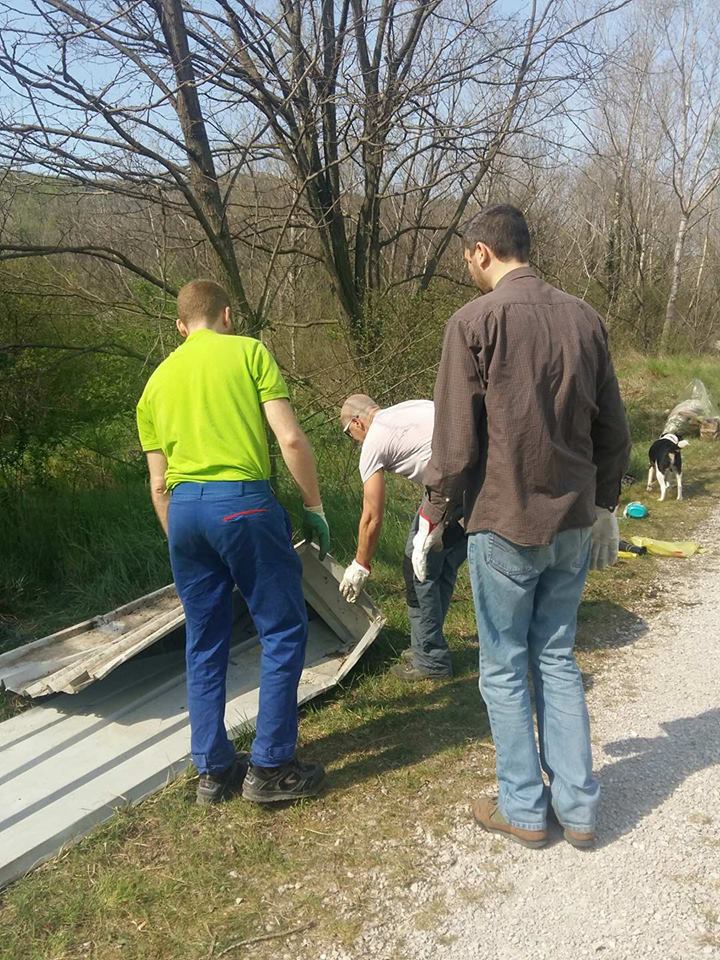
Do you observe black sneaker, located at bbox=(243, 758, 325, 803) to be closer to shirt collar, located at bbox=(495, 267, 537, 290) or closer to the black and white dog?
shirt collar, located at bbox=(495, 267, 537, 290)

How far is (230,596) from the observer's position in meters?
3.07

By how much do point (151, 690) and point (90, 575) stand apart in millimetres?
2013

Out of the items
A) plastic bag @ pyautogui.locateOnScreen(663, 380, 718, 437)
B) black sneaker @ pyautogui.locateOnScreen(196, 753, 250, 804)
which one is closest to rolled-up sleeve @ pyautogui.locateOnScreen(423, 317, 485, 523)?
black sneaker @ pyautogui.locateOnScreen(196, 753, 250, 804)

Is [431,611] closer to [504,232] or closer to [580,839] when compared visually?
[580,839]

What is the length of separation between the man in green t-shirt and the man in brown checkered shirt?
0.65 meters

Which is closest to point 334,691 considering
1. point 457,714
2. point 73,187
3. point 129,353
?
point 457,714

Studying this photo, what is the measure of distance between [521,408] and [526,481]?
24 centimetres

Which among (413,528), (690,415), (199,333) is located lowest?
(690,415)

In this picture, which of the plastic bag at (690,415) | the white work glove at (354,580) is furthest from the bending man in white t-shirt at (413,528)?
the plastic bag at (690,415)

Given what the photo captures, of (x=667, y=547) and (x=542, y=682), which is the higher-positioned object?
(x=542, y=682)

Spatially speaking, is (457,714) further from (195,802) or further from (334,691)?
(195,802)

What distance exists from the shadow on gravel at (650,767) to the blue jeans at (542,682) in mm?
275

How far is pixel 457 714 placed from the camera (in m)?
3.80

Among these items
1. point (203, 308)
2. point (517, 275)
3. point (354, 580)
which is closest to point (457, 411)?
point (517, 275)
